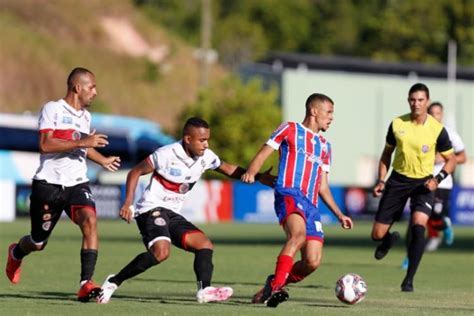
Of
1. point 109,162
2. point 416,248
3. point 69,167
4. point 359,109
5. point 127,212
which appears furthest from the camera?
point 359,109

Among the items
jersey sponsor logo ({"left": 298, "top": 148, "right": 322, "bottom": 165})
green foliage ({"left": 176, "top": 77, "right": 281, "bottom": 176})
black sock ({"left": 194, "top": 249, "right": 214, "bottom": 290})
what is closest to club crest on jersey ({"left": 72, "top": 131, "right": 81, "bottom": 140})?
black sock ({"left": 194, "top": 249, "right": 214, "bottom": 290})

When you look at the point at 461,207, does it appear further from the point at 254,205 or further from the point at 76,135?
the point at 76,135

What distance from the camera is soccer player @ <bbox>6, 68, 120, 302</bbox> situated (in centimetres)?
1430

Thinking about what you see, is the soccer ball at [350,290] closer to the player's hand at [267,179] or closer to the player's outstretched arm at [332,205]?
the player's outstretched arm at [332,205]

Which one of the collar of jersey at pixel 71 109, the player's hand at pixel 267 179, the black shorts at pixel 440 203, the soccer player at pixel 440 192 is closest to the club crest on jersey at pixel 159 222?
the player's hand at pixel 267 179

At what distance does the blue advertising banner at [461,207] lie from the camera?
144 ft

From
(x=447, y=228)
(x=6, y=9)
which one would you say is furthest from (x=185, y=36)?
(x=447, y=228)

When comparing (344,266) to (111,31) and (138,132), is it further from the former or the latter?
(111,31)

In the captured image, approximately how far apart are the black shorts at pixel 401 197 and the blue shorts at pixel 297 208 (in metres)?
3.71

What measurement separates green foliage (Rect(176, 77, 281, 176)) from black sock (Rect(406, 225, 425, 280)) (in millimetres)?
45102

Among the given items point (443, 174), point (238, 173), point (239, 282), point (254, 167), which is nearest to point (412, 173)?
point (443, 174)

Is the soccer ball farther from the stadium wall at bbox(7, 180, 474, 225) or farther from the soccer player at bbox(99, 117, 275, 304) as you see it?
the stadium wall at bbox(7, 180, 474, 225)

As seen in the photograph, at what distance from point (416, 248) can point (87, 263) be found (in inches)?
178

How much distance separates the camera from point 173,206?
1422cm
